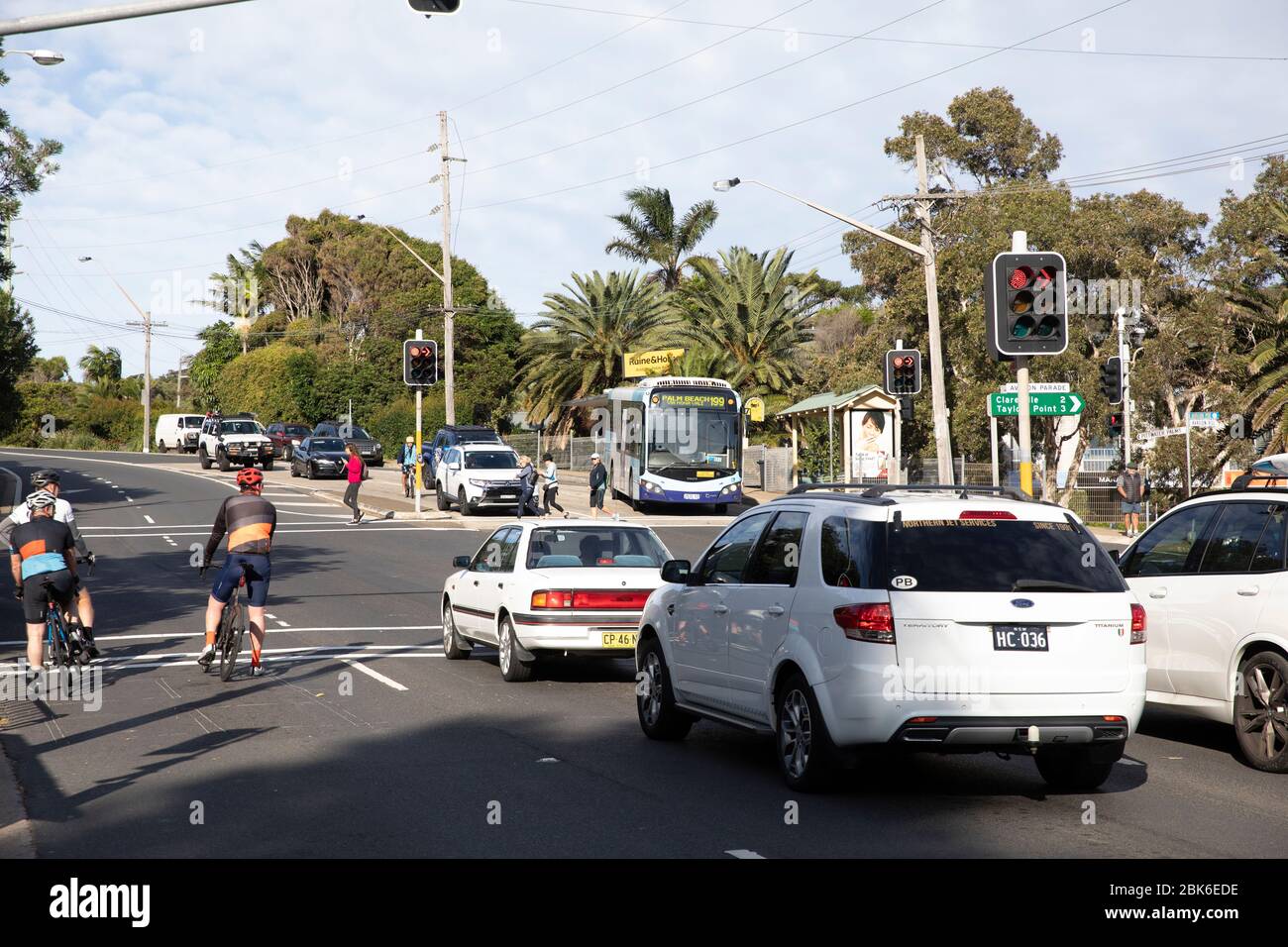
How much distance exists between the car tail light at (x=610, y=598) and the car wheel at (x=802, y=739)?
185 inches

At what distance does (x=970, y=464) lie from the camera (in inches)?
1896

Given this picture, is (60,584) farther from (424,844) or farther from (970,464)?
(970,464)

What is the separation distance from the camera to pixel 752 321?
6103 cm

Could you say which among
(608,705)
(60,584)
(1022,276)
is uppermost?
(1022,276)

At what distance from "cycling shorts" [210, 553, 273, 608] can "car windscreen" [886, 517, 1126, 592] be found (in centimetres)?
734

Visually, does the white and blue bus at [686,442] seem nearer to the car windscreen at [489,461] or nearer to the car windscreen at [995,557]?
the car windscreen at [489,461]

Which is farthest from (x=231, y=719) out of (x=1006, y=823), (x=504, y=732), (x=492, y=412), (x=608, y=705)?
(x=492, y=412)

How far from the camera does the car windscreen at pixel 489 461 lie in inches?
1556

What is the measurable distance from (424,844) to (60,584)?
7542mm

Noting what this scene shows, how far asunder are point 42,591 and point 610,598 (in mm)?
5275

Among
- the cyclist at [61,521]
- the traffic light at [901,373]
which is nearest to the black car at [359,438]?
the traffic light at [901,373]

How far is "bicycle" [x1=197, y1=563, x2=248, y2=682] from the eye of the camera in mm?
13453
